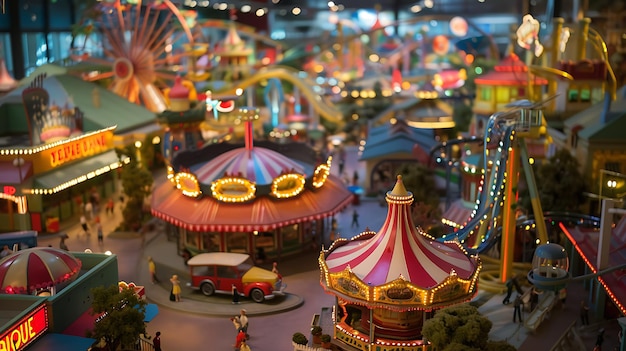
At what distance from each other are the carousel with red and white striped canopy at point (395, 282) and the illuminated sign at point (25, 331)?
7.41 meters

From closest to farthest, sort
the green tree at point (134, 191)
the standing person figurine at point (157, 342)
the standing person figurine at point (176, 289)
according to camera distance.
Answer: the standing person figurine at point (157, 342) → the standing person figurine at point (176, 289) → the green tree at point (134, 191)

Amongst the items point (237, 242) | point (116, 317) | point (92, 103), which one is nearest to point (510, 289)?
point (237, 242)

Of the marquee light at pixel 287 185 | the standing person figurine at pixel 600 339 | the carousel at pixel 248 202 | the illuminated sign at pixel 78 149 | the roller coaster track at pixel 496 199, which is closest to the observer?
the standing person figurine at pixel 600 339

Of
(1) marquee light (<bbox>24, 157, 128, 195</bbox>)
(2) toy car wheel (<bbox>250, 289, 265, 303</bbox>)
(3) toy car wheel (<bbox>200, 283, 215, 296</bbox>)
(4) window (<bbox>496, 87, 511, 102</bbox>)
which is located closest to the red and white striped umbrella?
(3) toy car wheel (<bbox>200, 283, 215, 296</bbox>)

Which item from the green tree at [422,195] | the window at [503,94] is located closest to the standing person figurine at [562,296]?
the green tree at [422,195]

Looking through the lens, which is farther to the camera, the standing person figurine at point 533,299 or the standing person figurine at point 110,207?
the standing person figurine at point 110,207

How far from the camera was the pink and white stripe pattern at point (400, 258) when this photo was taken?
64.1ft

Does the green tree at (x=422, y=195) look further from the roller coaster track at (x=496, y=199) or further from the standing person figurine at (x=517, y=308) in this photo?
the standing person figurine at (x=517, y=308)

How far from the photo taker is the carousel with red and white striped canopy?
1925 cm

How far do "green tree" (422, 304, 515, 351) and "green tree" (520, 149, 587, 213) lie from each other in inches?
481

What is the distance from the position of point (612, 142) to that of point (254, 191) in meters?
14.6

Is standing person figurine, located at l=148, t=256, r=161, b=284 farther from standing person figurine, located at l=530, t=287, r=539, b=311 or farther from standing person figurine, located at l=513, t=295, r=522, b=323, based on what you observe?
standing person figurine, located at l=530, t=287, r=539, b=311

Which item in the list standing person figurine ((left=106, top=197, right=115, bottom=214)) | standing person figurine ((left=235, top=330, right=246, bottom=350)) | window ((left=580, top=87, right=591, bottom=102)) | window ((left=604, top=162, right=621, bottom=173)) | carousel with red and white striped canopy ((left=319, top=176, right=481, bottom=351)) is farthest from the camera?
window ((left=580, top=87, right=591, bottom=102))

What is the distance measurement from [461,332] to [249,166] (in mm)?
13795
